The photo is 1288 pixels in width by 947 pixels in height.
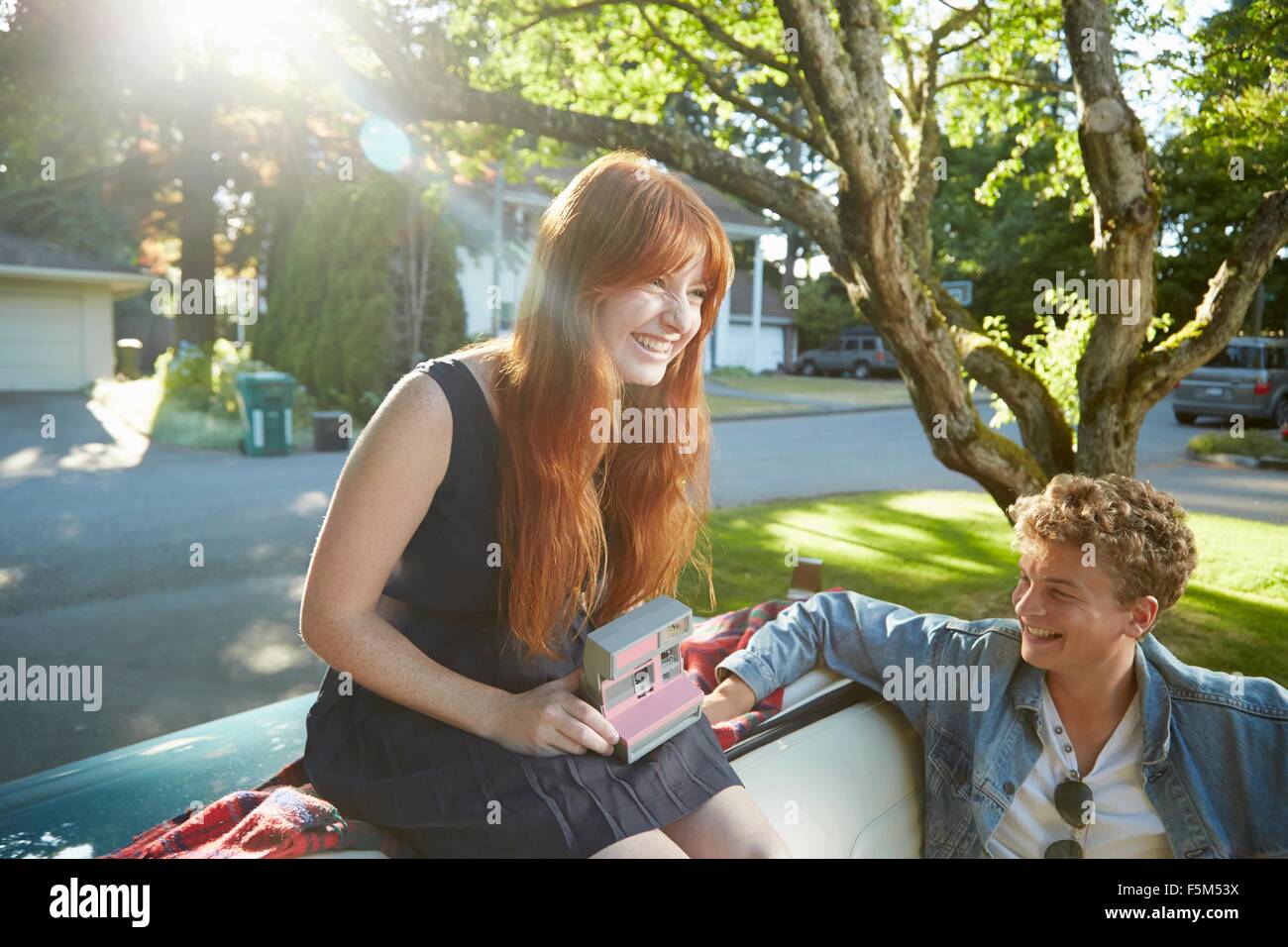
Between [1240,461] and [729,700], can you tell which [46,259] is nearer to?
[1240,461]

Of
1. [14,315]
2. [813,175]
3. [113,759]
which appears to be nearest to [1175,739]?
[113,759]

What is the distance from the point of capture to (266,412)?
13.4m

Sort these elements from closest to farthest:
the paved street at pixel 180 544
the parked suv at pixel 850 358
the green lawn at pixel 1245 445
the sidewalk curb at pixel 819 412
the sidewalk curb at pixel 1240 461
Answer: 1. the paved street at pixel 180 544
2. the sidewalk curb at pixel 1240 461
3. the green lawn at pixel 1245 445
4. the sidewalk curb at pixel 819 412
5. the parked suv at pixel 850 358

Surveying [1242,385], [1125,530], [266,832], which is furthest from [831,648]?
[1242,385]

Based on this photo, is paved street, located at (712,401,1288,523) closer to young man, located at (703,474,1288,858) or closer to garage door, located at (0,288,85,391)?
young man, located at (703,474,1288,858)

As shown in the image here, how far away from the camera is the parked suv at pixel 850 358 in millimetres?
32750

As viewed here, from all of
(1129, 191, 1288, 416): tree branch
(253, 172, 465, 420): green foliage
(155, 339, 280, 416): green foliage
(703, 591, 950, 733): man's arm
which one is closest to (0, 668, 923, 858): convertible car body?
(703, 591, 950, 733): man's arm

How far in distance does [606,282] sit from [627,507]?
480 mm

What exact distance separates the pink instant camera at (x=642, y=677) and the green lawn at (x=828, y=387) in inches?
822

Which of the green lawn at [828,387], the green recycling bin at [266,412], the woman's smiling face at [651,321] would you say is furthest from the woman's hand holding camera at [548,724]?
the green lawn at [828,387]

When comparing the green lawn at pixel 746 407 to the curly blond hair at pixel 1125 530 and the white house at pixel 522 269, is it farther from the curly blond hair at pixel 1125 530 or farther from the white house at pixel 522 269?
the curly blond hair at pixel 1125 530

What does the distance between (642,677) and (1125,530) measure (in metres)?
1.06

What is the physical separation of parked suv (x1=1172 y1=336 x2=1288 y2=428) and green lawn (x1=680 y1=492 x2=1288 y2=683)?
23.2ft

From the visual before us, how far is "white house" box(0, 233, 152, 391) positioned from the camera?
20.5 metres
